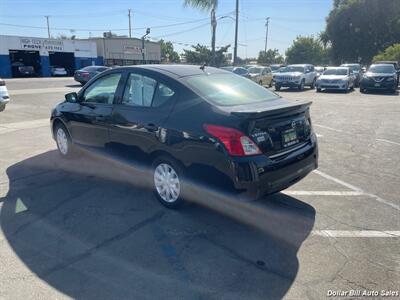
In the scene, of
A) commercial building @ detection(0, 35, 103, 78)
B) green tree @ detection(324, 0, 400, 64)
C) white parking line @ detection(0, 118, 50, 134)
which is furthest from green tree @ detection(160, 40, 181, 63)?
white parking line @ detection(0, 118, 50, 134)

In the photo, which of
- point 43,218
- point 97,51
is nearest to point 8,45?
point 97,51

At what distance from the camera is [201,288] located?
2.73 m

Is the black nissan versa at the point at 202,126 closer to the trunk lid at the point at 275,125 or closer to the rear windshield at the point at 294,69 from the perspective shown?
the trunk lid at the point at 275,125

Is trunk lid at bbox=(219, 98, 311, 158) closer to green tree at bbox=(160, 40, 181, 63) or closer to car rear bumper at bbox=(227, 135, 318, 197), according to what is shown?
car rear bumper at bbox=(227, 135, 318, 197)

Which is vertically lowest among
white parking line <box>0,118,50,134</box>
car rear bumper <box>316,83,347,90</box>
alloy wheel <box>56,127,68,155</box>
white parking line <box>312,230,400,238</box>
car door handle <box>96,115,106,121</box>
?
white parking line <box>0,118,50,134</box>

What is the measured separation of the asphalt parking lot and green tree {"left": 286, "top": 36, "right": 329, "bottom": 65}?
66484 millimetres

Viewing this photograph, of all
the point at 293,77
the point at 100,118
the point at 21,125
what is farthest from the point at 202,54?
the point at 100,118

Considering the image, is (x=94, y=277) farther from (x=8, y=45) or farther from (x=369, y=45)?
(x=369, y=45)

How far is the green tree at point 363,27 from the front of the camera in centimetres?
4184

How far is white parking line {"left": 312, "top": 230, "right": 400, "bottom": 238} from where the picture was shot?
3518mm

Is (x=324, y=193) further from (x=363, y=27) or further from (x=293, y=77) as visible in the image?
(x=363, y=27)

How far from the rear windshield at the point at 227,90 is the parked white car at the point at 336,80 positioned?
17334 millimetres

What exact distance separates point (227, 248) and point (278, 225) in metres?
0.76

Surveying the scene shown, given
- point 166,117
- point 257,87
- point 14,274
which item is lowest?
point 14,274
